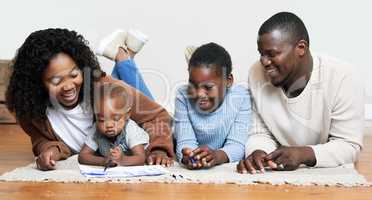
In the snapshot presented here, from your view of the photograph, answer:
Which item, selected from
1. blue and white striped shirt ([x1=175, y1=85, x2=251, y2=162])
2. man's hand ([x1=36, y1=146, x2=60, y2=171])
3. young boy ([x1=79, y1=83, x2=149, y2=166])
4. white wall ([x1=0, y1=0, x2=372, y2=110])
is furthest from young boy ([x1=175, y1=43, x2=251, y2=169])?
white wall ([x1=0, y1=0, x2=372, y2=110])

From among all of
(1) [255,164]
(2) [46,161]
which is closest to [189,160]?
(1) [255,164]

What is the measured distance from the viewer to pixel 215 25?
267 centimetres

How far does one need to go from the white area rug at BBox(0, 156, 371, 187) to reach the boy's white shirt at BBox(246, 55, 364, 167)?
0.07 meters

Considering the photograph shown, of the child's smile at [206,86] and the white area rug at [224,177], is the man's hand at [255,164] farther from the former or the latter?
the child's smile at [206,86]

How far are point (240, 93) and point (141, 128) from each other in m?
0.29

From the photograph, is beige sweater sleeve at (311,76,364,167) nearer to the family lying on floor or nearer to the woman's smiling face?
the family lying on floor

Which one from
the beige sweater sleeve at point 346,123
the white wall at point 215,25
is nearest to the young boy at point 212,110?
the beige sweater sleeve at point 346,123

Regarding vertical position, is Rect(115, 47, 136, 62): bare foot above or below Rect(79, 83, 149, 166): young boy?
above

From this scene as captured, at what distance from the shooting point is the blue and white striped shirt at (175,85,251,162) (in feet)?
5.74

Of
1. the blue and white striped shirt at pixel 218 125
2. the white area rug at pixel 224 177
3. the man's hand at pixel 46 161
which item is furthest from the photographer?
the blue and white striped shirt at pixel 218 125

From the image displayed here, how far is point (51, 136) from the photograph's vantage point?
1.79 m

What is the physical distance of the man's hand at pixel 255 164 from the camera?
159 centimetres

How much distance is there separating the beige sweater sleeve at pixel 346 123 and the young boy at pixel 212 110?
0.75ft

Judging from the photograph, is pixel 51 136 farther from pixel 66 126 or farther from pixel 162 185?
pixel 162 185
